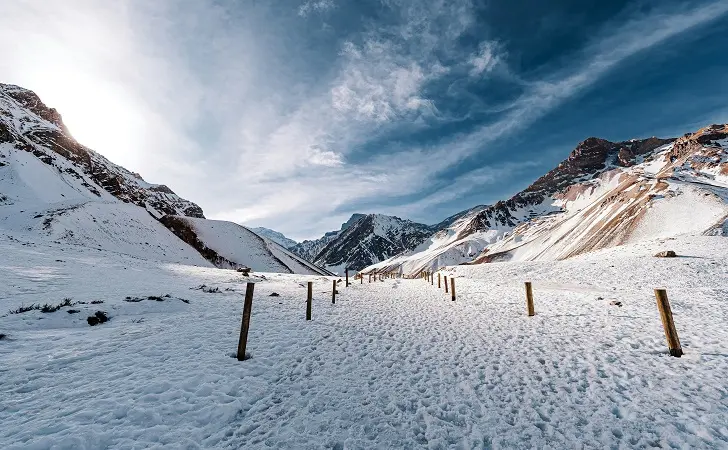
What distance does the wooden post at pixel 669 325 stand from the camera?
8.53 m

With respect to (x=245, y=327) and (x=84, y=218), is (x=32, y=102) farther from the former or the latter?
(x=245, y=327)

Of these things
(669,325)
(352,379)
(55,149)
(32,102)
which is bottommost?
(352,379)

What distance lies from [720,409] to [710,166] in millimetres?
218200

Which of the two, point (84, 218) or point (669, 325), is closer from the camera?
point (669, 325)

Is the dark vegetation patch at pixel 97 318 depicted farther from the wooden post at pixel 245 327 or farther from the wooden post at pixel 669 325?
the wooden post at pixel 669 325

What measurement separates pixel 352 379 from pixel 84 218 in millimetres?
56106

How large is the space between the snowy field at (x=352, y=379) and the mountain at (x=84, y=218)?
29.4 meters

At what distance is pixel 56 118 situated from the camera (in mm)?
135625

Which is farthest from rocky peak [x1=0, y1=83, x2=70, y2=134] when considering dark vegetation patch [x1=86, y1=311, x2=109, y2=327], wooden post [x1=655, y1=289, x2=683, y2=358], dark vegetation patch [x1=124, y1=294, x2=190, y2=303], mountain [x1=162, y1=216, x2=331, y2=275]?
wooden post [x1=655, y1=289, x2=683, y2=358]

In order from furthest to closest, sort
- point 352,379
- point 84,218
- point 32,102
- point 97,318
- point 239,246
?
point 32,102
point 239,246
point 84,218
point 97,318
point 352,379

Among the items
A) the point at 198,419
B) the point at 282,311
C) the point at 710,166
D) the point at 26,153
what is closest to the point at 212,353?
the point at 198,419

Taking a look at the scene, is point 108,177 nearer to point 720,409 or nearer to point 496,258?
point 720,409

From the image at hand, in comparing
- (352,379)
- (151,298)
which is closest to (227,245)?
(151,298)

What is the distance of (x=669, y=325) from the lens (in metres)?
8.77
